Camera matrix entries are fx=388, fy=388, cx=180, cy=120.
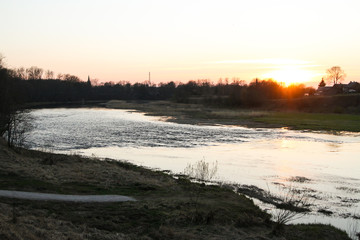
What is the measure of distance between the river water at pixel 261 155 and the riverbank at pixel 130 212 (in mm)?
2727

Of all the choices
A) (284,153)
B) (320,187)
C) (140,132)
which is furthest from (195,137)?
(320,187)

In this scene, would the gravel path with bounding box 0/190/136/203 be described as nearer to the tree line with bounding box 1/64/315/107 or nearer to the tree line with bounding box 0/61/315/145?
the tree line with bounding box 0/61/315/145

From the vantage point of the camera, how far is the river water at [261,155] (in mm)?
20500

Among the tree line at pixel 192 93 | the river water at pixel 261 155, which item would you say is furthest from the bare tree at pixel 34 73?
the river water at pixel 261 155

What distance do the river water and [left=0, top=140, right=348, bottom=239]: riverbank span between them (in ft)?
8.95

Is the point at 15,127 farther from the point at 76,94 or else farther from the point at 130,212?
the point at 76,94

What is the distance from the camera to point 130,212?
13.8m

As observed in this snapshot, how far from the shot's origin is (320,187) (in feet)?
72.2

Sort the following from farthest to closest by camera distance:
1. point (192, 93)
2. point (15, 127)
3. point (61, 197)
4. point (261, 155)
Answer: point (192, 93) < point (261, 155) < point (15, 127) < point (61, 197)

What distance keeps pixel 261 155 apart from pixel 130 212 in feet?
72.6

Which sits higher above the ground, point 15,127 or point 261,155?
point 15,127

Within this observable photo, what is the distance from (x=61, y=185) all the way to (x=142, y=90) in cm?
18167

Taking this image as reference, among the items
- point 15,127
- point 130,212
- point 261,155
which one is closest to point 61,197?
point 130,212

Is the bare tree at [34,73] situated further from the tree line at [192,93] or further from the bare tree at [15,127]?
the bare tree at [15,127]
